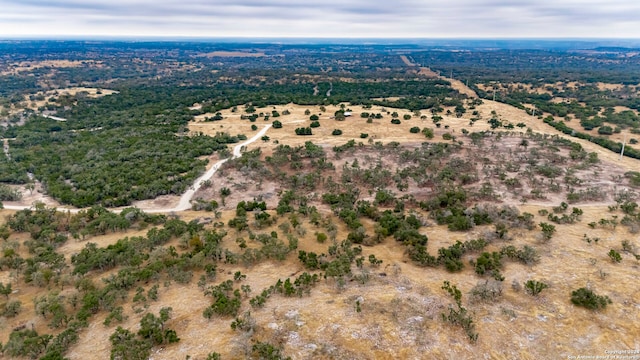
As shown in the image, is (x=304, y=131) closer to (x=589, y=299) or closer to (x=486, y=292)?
(x=486, y=292)

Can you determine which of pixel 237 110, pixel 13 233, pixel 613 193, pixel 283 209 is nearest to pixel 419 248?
pixel 283 209

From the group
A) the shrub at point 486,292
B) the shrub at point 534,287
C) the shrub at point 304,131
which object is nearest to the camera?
the shrub at point 486,292

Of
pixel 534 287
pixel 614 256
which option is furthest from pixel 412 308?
pixel 614 256

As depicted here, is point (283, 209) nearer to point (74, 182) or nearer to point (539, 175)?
point (74, 182)

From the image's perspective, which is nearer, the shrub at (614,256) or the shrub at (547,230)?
the shrub at (614,256)

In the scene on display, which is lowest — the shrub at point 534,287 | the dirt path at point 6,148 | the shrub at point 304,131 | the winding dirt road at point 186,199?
the winding dirt road at point 186,199

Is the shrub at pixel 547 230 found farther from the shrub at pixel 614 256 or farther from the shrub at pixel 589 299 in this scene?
the shrub at pixel 589 299

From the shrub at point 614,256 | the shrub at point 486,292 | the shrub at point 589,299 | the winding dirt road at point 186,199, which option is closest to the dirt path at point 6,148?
the winding dirt road at point 186,199

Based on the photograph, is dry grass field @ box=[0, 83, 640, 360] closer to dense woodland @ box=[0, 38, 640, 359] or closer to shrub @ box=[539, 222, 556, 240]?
dense woodland @ box=[0, 38, 640, 359]
